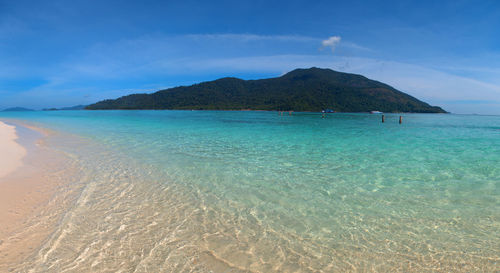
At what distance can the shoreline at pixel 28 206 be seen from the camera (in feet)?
13.3

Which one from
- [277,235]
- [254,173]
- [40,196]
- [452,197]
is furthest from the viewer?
[254,173]

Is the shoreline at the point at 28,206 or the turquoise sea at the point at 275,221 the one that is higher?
the shoreline at the point at 28,206

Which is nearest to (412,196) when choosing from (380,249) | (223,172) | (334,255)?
(380,249)

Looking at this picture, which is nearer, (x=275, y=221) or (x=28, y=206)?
(x=275, y=221)

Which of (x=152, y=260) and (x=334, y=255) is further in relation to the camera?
(x=334, y=255)

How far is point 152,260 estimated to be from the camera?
12.7 feet

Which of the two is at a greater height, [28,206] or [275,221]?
[28,206]

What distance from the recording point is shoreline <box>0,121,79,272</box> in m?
4.05

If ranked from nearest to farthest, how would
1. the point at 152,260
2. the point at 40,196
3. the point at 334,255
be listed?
the point at 152,260, the point at 334,255, the point at 40,196

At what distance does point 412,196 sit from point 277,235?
5034mm

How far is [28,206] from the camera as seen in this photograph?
582 cm

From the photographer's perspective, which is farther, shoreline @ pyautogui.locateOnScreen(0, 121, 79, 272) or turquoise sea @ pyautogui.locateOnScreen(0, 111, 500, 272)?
shoreline @ pyautogui.locateOnScreen(0, 121, 79, 272)

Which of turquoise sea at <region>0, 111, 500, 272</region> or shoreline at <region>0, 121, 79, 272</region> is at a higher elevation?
shoreline at <region>0, 121, 79, 272</region>

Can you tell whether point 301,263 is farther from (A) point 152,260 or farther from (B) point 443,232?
(B) point 443,232
